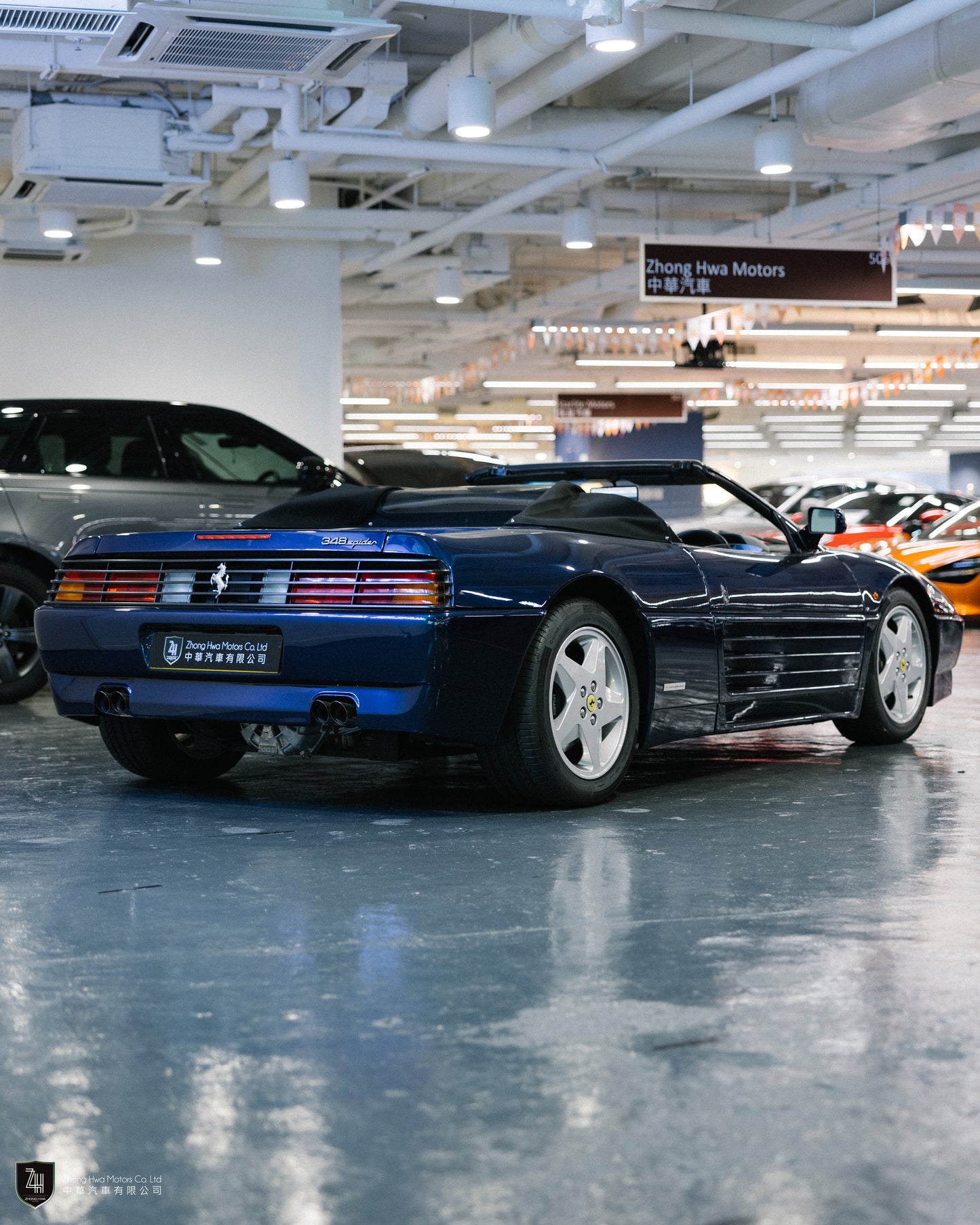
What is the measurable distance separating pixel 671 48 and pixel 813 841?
8348 mm

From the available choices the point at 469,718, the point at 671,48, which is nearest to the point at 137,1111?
the point at 469,718

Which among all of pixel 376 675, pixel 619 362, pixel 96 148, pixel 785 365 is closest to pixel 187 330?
pixel 96 148

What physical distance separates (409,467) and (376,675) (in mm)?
7764

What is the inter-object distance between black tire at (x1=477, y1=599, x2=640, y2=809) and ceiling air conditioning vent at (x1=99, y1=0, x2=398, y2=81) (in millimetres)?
4230

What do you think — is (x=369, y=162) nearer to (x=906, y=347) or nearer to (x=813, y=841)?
(x=813, y=841)

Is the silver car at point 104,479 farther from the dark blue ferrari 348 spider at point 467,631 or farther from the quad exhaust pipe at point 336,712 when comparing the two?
the quad exhaust pipe at point 336,712

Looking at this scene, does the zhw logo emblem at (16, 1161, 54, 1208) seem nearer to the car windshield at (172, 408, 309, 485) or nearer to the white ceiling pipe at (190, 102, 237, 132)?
the car windshield at (172, 408, 309, 485)

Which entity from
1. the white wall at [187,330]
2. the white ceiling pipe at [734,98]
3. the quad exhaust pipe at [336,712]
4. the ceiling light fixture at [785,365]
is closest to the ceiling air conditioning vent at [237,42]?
the white ceiling pipe at [734,98]

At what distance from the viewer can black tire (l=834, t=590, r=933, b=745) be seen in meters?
6.46

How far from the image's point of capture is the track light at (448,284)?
17.4m

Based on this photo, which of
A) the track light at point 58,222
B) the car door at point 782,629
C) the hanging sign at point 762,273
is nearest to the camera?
the car door at point 782,629

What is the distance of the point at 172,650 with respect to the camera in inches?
198

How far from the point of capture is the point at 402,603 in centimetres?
461

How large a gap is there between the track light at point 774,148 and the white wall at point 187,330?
5.20m
